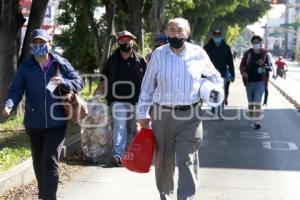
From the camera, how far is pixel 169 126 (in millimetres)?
6004

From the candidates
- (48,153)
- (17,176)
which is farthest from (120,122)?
(48,153)

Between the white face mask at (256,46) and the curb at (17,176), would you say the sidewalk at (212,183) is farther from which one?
the white face mask at (256,46)

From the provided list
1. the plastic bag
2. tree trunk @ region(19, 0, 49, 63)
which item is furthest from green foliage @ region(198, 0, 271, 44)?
the plastic bag

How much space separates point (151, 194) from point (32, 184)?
1405 mm

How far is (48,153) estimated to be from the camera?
5.98 metres

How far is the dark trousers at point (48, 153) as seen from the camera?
5992mm

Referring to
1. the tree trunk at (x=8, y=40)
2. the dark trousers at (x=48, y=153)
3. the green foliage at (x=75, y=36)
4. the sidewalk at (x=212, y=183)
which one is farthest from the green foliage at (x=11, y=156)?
the green foliage at (x=75, y=36)

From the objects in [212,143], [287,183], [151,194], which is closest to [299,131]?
[212,143]

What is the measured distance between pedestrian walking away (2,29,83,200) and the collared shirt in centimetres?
68

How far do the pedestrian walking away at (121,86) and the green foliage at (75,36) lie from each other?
34.3 feet

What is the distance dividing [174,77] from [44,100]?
1.19 m

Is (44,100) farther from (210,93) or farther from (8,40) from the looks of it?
(8,40)

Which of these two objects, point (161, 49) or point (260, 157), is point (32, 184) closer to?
point (161, 49)

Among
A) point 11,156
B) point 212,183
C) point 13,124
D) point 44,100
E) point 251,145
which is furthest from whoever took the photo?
point 13,124
